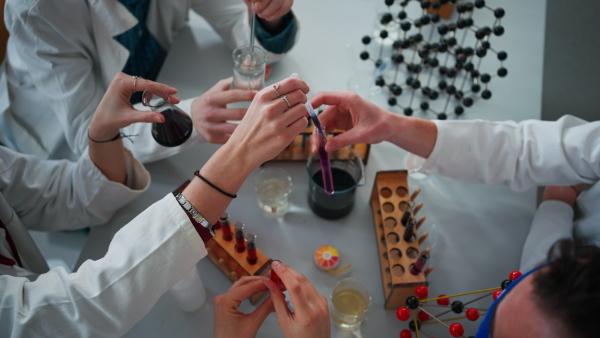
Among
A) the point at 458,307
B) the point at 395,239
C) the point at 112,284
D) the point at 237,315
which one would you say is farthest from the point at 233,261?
the point at 458,307

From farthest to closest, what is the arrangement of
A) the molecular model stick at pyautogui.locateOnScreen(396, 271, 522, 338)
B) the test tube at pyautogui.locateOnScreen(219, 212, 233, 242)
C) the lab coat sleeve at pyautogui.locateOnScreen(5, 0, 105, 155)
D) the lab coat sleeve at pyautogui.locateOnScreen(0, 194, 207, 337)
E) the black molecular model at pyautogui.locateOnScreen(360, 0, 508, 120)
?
1. the black molecular model at pyautogui.locateOnScreen(360, 0, 508, 120)
2. the lab coat sleeve at pyautogui.locateOnScreen(5, 0, 105, 155)
3. the test tube at pyautogui.locateOnScreen(219, 212, 233, 242)
4. the molecular model stick at pyautogui.locateOnScreen(396, 271, 522, 338)
5. the lab coat sleeve at pyautogui.locateOnScreen(0, 194, 207, 337)

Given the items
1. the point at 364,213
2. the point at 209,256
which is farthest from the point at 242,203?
Answer: the point at 364,213

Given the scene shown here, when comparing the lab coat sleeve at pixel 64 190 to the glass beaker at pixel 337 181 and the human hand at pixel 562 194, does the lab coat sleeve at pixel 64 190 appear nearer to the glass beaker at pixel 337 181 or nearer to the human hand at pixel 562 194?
the glass beaker at pixel 337 181

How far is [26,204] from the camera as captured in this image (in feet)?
3.10

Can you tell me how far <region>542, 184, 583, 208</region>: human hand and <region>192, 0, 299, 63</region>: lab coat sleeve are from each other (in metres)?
0.90

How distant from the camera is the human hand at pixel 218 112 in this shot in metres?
0.95

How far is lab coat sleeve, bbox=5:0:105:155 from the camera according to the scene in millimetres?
988

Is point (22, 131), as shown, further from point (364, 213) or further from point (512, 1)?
point (512, 1)

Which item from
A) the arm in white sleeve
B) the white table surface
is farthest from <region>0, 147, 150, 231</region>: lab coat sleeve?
the arm in white sleeve

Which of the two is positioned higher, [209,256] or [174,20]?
[174,20]

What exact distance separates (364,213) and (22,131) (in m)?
1.11

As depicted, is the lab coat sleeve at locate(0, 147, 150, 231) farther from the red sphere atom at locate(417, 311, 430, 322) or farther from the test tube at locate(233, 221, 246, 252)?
the red sphere atom at locate(417, 311, 430, 322)

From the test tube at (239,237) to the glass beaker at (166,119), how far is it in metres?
0.25

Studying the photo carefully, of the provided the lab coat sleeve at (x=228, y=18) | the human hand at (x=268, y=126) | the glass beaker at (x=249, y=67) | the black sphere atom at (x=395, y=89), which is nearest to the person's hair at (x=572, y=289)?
the human hand at (x=268, y=126)
